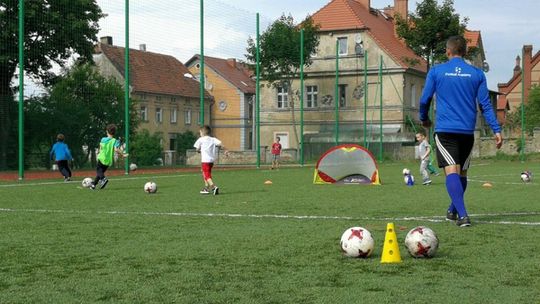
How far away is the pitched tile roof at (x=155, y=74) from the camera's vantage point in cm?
6066

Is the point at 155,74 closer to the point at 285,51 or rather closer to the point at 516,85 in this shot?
the point at 285,51

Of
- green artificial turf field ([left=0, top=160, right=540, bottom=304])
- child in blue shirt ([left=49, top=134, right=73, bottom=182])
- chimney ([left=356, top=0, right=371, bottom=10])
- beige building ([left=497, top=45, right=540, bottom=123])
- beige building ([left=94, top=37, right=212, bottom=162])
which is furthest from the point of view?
beige building ([left=497, top=45, right=540, bottom=123])

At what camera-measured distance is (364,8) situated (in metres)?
63.6

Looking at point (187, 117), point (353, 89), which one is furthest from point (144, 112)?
point (353, 89)

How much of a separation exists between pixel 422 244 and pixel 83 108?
105 feet

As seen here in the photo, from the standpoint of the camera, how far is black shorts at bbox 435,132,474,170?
8773mm

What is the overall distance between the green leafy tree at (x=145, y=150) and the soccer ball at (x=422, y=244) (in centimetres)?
4037

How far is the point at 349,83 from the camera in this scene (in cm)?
5706

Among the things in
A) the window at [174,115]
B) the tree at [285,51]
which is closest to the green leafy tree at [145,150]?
the tree at [285,51]

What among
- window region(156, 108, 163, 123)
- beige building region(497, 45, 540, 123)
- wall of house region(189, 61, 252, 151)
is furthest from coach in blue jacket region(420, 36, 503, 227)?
beige building region(497, 45, 540, 123)

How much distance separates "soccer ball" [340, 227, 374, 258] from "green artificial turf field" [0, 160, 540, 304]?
0.35ft

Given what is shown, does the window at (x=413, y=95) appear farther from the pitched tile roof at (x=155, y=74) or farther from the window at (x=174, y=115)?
the window at (x=174, y=115)

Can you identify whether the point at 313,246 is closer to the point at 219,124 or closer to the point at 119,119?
the point at 119,119

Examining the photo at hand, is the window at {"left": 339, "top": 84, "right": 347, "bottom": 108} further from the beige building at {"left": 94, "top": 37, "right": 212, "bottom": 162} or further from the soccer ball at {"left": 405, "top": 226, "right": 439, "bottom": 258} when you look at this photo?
the soccer ball at {"left": 405, "top": 226, "right": 439, "bottom": 258}
